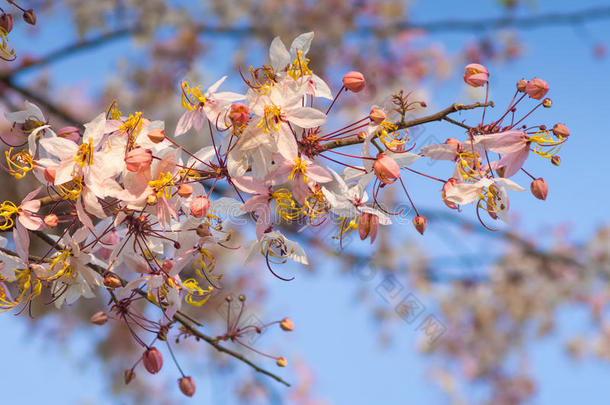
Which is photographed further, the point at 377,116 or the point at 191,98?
the point at 191,98

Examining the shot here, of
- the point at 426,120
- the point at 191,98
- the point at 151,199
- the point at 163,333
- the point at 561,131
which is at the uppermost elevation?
the point at 561,131

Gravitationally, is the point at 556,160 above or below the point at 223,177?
above

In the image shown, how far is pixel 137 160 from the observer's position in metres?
0.90

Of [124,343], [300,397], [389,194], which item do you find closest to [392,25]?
[389,194]

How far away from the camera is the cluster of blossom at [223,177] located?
94 centimetres

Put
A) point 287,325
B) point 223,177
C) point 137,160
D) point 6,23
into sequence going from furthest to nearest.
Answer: point 287,325 < point 6,23 < point 223,177 < point 137,160

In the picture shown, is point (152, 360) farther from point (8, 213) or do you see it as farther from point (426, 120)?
point (426, 120)

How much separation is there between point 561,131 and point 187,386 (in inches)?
39.7

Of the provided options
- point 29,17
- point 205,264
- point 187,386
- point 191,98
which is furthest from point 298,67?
point 187,386

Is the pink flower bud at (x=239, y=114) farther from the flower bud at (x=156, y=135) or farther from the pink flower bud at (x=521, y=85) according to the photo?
the pink flower bud at (x=521, y=85)

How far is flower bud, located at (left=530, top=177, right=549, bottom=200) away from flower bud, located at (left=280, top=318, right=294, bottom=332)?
0.65 meters

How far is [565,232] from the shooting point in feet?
23.6

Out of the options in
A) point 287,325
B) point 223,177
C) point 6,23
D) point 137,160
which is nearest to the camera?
point 137,160

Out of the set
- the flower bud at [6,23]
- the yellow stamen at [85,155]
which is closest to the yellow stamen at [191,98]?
the yellow stamen at [85,155]
